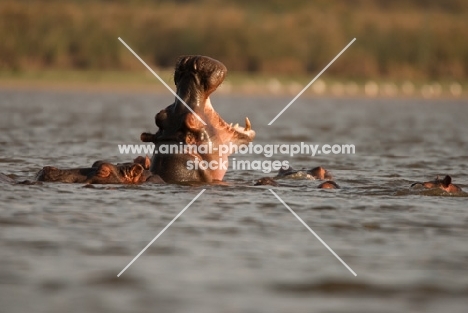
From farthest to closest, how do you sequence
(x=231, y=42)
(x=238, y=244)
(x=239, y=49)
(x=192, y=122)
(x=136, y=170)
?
(x=231, y=42)
(x=239, y=49)
(x=136, y=170)
(x=192, y=122)
(x=238, y=244)

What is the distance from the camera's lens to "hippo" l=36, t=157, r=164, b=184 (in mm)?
11453

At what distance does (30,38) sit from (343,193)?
110ft

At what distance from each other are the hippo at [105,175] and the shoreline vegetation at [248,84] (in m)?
28.6

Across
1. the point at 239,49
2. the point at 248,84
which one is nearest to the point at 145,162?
the point at 248,84

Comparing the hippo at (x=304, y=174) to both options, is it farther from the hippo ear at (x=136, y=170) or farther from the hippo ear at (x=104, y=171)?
the hippo ear at (x=104, y=171)

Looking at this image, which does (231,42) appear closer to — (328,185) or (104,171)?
(328,185)

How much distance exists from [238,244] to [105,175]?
3172mm

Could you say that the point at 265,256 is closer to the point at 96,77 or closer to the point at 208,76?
the point at 208,76

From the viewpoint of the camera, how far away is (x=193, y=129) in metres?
11.1

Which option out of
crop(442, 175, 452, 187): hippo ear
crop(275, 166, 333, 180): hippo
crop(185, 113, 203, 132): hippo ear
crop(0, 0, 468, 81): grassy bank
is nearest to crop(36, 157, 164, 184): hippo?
crop(185, 113, 203, 132): hippo ear

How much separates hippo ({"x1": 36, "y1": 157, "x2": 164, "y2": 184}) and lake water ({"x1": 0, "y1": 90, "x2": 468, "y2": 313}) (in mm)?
171

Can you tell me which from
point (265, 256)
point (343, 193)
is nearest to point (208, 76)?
point (343, 193)

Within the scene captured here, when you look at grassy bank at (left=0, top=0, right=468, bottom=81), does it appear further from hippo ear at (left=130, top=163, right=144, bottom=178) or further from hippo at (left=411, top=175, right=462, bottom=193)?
hippo at (left=411, top=175, right=462, bottom=193)

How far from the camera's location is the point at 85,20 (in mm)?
46656
